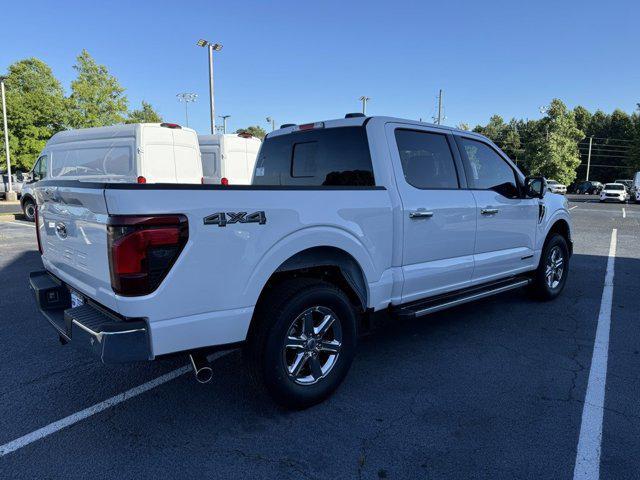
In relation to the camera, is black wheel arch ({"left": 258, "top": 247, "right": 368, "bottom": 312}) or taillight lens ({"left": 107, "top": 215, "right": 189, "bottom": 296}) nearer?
taillight lens ({"left": 107, "top": 215, "right": 189, "bottom": 296})

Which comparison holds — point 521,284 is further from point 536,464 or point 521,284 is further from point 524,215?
point 536,464

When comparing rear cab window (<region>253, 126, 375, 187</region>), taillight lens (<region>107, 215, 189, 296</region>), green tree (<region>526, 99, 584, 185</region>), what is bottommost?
taillight lens (<region>107, 215, 189, 296</region>)

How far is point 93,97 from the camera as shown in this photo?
3109 centimetres

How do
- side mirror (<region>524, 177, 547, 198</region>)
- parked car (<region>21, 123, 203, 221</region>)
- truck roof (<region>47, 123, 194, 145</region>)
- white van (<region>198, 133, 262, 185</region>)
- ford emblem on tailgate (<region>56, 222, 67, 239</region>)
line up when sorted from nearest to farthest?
ford emblem on tailgate (<region>56, 222, 67, 239</region>), side mirror (<region>524, 177, 547, 198</region>), parked car (<region>21, 123, 203, 221</region>), truck roof (<region>47, 123, 194, 145</region>), white van (<region>198, 133, 262, 185</region>)

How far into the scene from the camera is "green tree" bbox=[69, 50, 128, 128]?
30.8 m

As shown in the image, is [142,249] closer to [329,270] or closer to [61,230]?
[61,230]

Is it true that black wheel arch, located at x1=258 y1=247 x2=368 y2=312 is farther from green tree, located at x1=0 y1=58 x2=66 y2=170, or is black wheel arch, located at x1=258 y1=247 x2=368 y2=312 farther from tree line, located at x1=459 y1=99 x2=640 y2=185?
tree line, located at x1=459 y1=99 x2=640 y2=185

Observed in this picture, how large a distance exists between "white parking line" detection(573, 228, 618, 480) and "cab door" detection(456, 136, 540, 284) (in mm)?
1026

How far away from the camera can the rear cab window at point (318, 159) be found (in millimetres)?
3699

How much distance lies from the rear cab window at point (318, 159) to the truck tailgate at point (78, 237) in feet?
5.28

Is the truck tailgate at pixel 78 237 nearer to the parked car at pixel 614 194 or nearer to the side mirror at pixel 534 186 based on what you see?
the side mirror at pixel 534 186

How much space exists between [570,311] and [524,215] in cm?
132

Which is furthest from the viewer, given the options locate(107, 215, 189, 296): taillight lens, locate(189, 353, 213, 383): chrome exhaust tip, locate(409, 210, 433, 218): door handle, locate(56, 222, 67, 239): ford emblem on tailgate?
locate(409, 210, 433, 218): door handle

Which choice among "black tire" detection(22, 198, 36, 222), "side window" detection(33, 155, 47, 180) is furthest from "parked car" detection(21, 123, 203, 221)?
"black tire" detection(22, 198, 36, 222)
